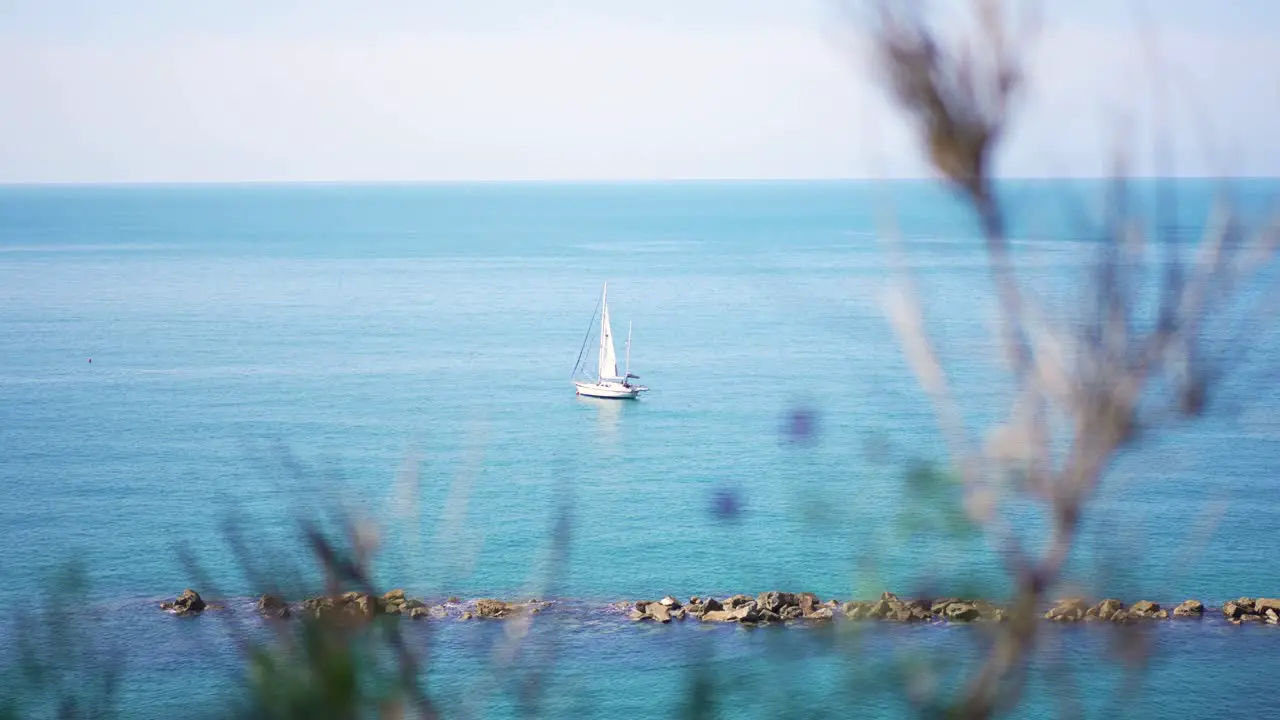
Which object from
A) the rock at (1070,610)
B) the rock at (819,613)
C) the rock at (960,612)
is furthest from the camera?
the rock at (819,613)

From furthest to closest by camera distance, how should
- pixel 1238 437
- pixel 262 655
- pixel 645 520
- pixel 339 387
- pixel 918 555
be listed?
pixel 339 387
pixel 1238 437
pixel 645 520
pixel 918 555
pixel 262 655

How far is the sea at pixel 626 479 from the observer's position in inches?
210

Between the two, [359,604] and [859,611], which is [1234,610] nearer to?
[859,611]

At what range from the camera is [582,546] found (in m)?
42.8

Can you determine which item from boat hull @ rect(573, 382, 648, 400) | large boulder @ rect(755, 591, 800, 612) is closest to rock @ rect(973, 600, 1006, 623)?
Result: large boulder @ rect(755, 591, 800, 612)

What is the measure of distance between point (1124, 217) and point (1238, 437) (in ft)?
186

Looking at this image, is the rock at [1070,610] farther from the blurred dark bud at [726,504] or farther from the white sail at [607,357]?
the white sail at [607,357]

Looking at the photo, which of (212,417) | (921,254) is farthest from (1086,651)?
(921,254)

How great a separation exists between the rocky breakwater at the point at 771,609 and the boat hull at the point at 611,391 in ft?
99.7

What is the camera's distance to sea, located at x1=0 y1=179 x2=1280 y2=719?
534 centimetres

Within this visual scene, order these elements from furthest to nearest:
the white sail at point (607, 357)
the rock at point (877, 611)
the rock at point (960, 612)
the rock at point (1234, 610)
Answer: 1. the white sail at point (607, 357)
2. the rock at point (1234, 610)
3. the rock at point (960, 612)
4. the rock at point (877, 611)

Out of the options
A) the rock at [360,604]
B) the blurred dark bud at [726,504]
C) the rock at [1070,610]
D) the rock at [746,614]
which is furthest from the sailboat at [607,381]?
the rock at [360,604]

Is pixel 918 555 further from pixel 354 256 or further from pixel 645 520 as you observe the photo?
pixel 354 256

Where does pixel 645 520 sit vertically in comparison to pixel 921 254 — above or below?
below
